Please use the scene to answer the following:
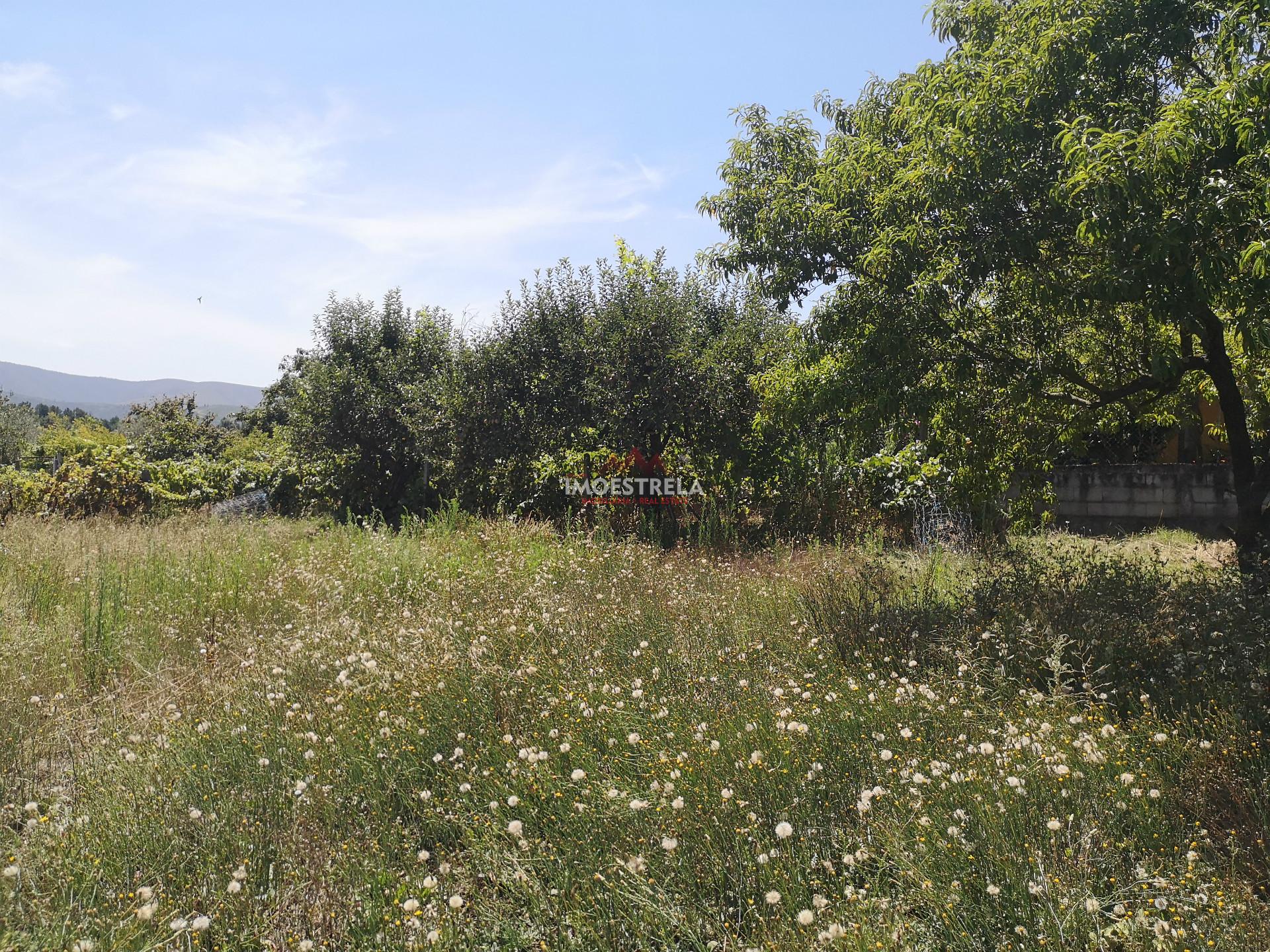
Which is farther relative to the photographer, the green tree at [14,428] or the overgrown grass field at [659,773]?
the green tree at [14,428]

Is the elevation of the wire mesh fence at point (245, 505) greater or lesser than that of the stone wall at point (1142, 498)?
lesser

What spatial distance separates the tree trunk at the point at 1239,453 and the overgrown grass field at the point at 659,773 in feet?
2.29

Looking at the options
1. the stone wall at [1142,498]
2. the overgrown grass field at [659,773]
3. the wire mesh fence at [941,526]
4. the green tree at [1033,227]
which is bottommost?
the overgrown grass field at [659,773]

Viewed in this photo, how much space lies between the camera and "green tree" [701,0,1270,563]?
4312 mm

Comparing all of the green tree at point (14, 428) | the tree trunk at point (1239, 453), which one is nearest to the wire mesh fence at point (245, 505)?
the tree trunk at point (1239, 453)

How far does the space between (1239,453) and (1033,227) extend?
123 inches

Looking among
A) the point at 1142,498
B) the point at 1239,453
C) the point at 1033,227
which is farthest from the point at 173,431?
the point at 1239,453

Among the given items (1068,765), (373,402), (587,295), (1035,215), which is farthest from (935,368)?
(373,402)

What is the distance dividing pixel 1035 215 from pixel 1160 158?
1280 millimetres

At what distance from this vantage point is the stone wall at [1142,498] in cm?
1125

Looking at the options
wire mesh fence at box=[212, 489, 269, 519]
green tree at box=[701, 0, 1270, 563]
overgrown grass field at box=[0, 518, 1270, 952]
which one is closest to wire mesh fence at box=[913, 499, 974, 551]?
green tree at box=[701, 0, 1270, 563]

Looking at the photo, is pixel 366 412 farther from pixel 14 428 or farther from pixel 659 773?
pixel 14 428

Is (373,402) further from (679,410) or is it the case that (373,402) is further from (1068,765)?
(1068,765)

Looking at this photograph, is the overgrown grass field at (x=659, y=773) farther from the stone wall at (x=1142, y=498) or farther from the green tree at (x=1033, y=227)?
the stone wall at (x=1142, y=498)
